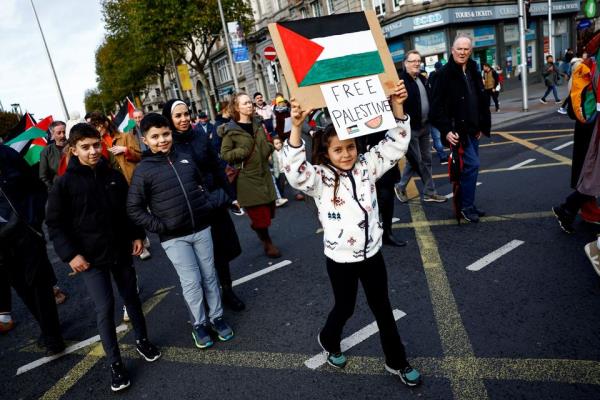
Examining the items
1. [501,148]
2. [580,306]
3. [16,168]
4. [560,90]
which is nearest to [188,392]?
[16,168]

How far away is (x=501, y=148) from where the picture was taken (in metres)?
8.41

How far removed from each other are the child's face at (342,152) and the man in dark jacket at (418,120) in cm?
317

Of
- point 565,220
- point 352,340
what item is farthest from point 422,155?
point 352,340

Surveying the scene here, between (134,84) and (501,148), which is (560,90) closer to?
(501,148)

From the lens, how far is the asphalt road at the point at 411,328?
2471 millimetres

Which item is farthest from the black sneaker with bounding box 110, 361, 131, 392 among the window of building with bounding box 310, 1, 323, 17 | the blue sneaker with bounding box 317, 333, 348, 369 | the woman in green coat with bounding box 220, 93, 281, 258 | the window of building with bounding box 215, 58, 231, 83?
the window of building with bounding box 215, 58, 231, 83

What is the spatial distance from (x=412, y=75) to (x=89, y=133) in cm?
403

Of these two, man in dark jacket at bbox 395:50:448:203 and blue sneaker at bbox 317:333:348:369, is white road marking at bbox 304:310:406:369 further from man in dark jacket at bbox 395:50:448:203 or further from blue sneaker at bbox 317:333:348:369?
man in dark jacket at bbox 395:50:448:203

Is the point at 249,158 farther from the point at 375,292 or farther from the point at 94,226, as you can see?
the point at 375,292

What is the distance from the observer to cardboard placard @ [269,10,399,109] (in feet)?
6.68

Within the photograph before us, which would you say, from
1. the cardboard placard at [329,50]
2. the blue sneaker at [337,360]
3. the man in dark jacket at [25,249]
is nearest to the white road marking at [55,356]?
the man in dark jacket at [25,249]

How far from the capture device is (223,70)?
4422cm

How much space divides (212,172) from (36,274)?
176 centimetres

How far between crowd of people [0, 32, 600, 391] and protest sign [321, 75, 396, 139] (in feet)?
0.44
